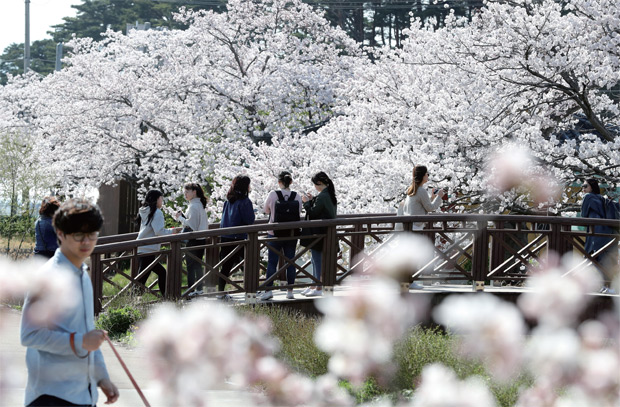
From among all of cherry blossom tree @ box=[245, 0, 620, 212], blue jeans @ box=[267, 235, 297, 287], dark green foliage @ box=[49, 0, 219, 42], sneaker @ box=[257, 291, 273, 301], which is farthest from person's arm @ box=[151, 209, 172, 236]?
dark green foliage @ box=[49, 0, 219, 42]

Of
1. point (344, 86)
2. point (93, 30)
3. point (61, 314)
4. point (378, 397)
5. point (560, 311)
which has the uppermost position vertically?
point (93, 30)

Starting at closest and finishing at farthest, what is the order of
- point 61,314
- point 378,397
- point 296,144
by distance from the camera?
point 61,314, point 378,397, point 296,144

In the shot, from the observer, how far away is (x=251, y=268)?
35.1 ft

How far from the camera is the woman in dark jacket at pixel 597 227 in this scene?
1101 centimetres

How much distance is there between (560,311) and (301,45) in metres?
19.7

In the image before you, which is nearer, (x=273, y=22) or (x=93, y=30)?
(x=273, y=22)

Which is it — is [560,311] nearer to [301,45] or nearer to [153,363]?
[153,363]

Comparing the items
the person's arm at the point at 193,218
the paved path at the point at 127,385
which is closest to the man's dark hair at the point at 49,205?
the paved path at the point at 127,385

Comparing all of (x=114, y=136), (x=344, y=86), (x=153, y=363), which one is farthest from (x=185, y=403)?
(x=114, y=136)

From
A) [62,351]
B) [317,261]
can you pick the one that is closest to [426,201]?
[317,261]

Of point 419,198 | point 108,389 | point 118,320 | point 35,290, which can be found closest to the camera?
point 35,290

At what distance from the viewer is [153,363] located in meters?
2.32

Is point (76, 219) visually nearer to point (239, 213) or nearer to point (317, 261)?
point (239, 213)

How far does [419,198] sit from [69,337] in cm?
773
